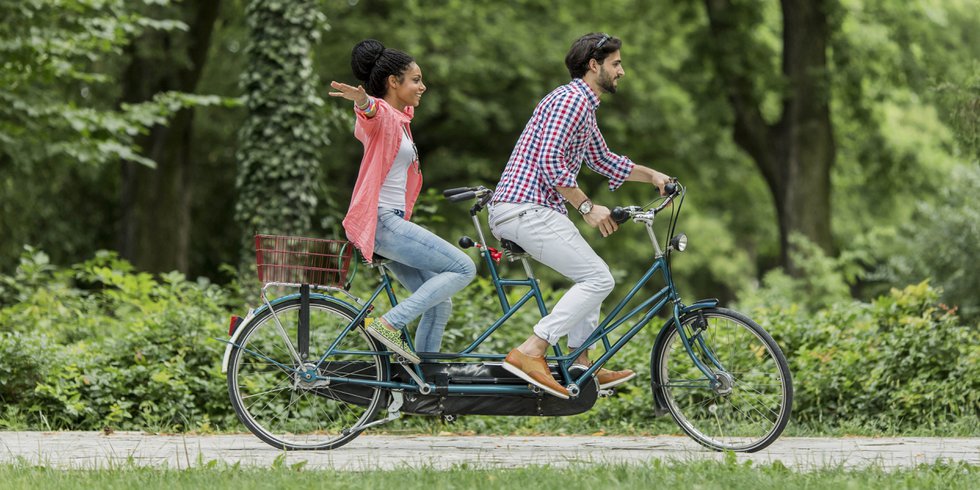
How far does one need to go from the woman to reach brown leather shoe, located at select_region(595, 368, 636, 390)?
84 cm

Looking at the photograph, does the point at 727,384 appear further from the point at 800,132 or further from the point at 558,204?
the point at 800,132

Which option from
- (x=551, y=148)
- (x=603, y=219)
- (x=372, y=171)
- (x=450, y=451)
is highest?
(x=551, y=148)

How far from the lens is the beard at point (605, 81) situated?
620 centimetres

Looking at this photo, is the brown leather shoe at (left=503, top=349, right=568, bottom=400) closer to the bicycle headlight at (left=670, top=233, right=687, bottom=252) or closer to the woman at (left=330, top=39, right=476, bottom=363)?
the woman at (left=330, top=39, right=476, bottom=363)

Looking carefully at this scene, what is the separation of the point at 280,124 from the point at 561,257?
5.86 meters

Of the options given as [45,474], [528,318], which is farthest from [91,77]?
[45,474]

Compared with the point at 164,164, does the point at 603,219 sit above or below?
below

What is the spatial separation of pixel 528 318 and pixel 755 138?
33.5ft

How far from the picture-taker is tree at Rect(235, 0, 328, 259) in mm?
11242

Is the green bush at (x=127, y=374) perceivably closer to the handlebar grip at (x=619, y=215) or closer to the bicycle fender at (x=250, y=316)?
the bicycle fender at (x=250, y=316)

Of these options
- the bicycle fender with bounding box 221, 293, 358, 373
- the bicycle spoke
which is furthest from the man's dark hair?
the bicycle fender with bounding box 221, 293, 358, 373

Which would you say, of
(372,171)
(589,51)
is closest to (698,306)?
(589,51)

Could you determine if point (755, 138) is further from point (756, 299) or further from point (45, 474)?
point (45, 474)

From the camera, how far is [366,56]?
622cm
